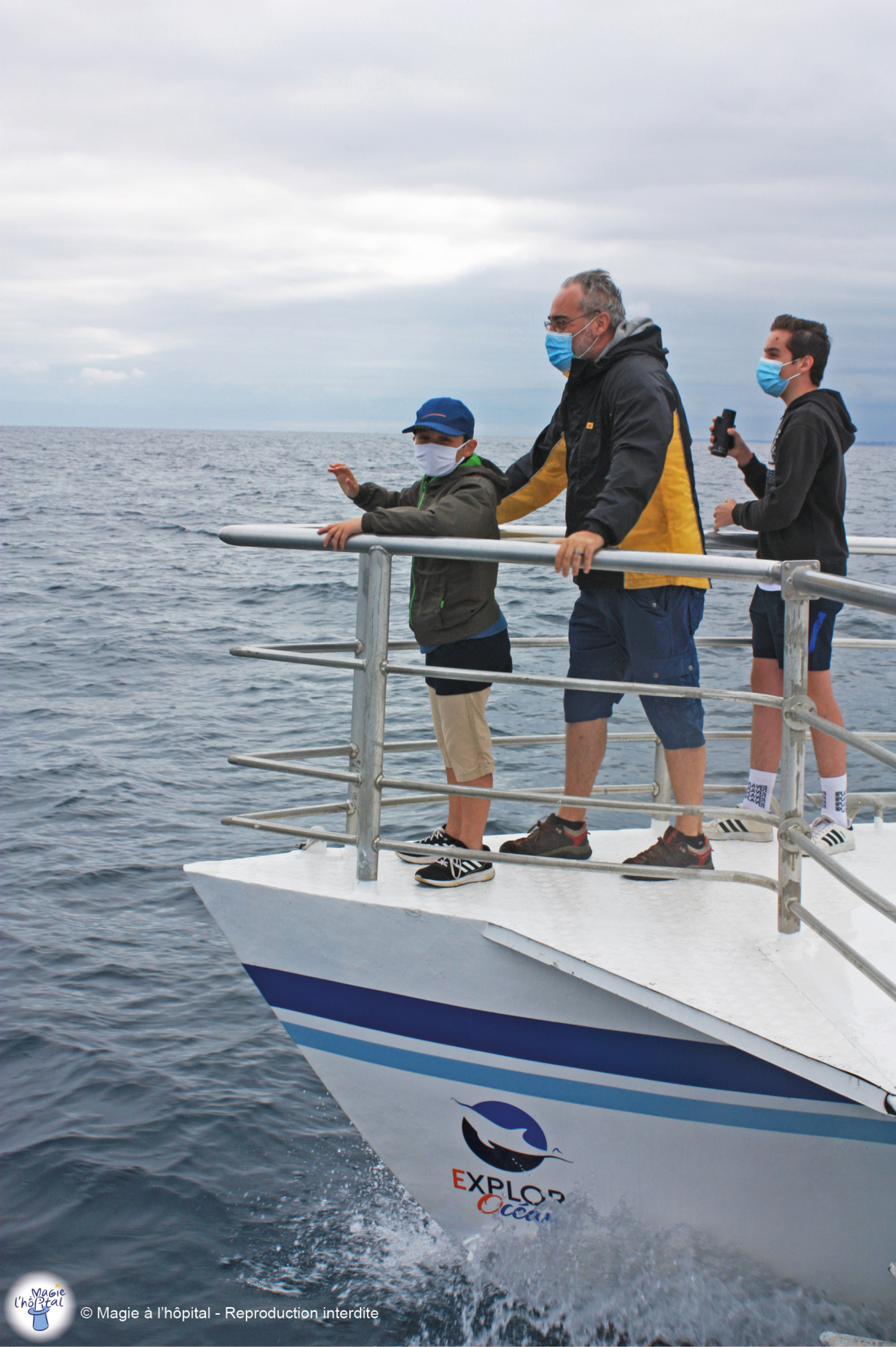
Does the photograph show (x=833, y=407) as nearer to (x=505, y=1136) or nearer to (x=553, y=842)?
(x=553, y=842)

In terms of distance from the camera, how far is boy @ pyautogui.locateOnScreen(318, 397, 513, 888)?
318cm

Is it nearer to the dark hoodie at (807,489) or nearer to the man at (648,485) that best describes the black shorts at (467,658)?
the man at (648,485)

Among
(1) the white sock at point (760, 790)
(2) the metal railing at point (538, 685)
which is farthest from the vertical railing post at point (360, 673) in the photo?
(1) the white sock at point (760, 790)

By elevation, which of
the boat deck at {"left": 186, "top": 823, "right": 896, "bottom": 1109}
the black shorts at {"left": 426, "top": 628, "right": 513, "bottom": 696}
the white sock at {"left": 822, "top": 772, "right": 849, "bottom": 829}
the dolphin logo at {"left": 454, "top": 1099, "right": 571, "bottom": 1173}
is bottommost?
the dolphin logo at {"left": 454, "top": 1099, "right": 571, "bottom": 1173}

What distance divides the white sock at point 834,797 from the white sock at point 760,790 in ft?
0.58

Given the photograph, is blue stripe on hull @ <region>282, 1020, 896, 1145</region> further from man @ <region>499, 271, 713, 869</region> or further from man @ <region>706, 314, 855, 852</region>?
man @ <region>706, 314, 855, 852</region>

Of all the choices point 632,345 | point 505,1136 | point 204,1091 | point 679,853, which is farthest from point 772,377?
point 204,1091

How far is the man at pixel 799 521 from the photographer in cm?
348

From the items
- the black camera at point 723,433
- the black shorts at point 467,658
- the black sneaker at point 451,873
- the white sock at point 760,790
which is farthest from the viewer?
the white sock at point 760,790

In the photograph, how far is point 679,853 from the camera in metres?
3.25

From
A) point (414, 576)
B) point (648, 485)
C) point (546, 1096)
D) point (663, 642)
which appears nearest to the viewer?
point (546, 1096)

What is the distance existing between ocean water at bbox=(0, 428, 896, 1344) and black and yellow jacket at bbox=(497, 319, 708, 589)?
1.88 metres

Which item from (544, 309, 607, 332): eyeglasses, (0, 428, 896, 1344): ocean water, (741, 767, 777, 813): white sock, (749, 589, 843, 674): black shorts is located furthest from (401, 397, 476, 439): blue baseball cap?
(0, 428, 896, 1344): ocean water

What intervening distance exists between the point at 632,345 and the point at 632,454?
38 cm
